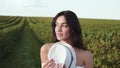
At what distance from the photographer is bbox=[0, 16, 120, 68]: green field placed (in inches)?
369

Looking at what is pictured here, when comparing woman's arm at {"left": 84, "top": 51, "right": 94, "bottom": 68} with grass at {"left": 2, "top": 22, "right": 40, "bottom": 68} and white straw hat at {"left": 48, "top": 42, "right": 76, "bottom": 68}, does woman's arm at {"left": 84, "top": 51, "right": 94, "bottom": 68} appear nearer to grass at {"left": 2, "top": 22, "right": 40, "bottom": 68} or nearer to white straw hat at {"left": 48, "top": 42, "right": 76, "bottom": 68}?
white straw hat at {"left": 48, "top": 42, "right": 76, "bottom": 68}

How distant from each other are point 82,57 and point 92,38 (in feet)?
25.5

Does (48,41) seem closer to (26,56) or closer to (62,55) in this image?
(26,56)

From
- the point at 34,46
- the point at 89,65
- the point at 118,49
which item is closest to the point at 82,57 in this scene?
the point at 89,65

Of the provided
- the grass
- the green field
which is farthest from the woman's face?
the grass

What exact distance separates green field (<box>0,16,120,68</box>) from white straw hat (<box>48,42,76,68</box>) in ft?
25.1

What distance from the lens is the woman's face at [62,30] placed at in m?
1.80

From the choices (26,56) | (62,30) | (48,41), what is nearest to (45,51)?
(62,30)

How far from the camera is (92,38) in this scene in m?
9.59

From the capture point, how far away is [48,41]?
1011 centimetres

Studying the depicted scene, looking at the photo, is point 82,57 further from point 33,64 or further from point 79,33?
point 33,64

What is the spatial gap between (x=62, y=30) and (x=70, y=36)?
0.22ft

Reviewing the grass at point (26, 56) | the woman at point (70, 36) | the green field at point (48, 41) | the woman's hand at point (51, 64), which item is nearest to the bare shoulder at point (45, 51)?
the woman at point (70, 36)

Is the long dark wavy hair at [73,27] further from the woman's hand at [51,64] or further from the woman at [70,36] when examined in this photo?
the woman's hand at [51,64]
